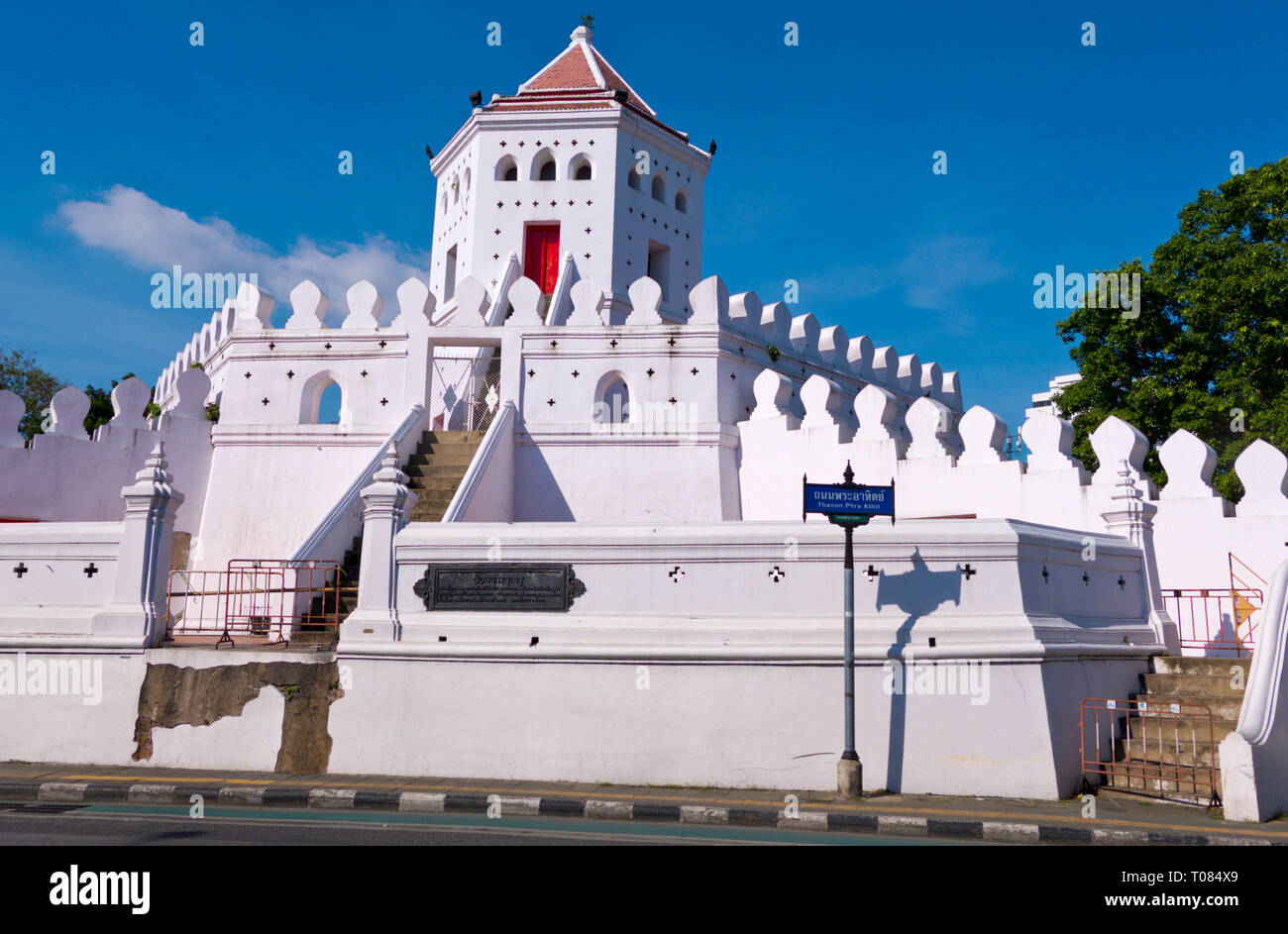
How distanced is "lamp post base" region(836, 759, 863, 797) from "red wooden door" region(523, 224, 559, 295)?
60.1ft

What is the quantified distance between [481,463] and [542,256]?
11.8 m

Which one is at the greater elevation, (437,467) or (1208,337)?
(1208,337)

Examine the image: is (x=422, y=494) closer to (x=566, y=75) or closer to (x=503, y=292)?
(x=503, y=292)

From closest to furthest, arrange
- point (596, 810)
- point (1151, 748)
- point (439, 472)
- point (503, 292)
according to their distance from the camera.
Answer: point (596, 810)
point (1151, 748)
point (439, 472)
point (503, 292)

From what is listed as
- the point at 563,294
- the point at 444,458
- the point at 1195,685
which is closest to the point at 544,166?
the point at 563,294

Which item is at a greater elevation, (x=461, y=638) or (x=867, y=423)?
(x=867, y=423)

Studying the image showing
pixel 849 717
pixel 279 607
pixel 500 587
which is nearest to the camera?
pixel 849 717

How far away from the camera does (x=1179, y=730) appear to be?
1050cm

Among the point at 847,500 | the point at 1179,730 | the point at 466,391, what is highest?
the point at 466,391

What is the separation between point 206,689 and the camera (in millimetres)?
11109

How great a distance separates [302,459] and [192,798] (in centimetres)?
955

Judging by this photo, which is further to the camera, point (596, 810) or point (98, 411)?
point (98, 411)
